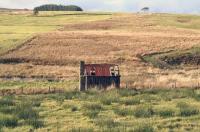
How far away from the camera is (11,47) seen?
69.8 meters

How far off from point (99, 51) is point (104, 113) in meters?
46.6

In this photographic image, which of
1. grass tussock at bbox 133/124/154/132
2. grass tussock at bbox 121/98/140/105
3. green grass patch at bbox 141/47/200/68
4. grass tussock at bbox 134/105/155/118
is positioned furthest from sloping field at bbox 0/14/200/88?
grass tussock at bbox 133/124/154/132

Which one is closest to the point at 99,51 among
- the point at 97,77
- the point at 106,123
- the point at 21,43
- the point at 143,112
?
the point at 21,43

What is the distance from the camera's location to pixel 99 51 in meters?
68.9

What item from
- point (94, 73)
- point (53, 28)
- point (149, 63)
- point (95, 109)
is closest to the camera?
point (95, 109)

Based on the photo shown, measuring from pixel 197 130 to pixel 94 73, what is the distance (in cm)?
2157

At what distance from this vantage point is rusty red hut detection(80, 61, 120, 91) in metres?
37.5

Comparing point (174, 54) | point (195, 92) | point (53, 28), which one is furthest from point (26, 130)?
point (53, 28)

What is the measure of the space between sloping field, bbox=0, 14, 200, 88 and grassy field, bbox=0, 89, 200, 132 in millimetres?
16867

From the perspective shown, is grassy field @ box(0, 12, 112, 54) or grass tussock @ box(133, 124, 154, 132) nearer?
grass tussock @ box(133, 124, 154, 132)

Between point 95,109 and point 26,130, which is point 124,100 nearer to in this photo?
point 95,109

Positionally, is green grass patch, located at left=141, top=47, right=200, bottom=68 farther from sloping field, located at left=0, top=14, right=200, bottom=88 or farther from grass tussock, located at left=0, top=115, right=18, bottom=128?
grass tussock, located at left=0, top=115, right=18, bottom=128

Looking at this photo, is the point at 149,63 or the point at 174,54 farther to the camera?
the point at 174,54

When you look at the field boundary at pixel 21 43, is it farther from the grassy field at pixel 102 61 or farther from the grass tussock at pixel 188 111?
the grass tussock at pixel 188 111
